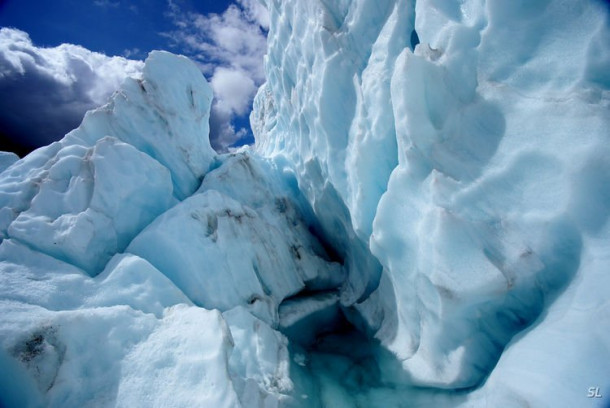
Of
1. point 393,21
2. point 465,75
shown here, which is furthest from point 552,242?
point 393,21

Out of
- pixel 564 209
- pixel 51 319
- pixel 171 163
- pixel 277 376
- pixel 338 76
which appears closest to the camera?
pixel 564 209

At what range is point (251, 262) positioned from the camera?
5242 millimetres

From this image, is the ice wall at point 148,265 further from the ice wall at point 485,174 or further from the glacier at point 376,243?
the ice wall at point 485,174

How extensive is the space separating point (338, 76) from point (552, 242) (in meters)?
3.76

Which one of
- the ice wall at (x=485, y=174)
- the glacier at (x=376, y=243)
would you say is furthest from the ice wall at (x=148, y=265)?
the ice wall at (x=485, y=174)

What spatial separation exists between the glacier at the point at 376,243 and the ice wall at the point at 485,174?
0.02 meters

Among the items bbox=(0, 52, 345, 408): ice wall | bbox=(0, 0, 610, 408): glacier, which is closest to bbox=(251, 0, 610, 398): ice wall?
bbox=(0, 0, 610, 408): glacier

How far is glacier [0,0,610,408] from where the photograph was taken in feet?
7.45

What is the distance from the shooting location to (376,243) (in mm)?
3971

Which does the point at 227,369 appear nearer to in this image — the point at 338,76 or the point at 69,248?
the point at 69,248

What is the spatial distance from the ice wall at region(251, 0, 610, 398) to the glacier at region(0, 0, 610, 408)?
2cm

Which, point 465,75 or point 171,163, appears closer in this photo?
point 465,75

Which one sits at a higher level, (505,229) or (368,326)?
(505,229)

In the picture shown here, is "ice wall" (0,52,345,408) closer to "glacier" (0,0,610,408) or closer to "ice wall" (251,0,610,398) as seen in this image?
"glacier" (0,0,610,408)
